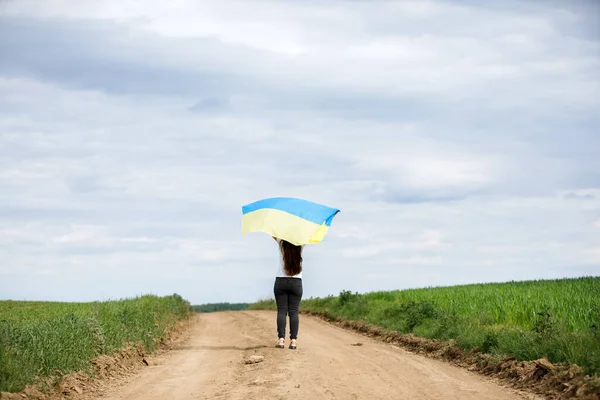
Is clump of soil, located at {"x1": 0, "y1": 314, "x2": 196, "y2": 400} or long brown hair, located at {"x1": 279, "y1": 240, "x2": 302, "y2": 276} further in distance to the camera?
long brown hair, located at {"x1": 279, "y1": 240, "x2": 302, "y2": 276}

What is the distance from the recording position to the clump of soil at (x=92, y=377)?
1120 centimetres

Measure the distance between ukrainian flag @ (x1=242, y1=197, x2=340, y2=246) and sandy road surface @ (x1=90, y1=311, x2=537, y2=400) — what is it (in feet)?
9.36

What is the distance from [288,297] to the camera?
16.9 meters

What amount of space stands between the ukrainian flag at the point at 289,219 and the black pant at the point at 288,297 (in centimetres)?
105

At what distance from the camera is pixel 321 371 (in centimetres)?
1314

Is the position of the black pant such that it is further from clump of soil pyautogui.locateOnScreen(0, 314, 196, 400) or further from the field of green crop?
the field of green crop

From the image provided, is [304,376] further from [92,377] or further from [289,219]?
[289,219]

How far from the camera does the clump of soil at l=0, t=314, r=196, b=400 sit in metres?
11.2

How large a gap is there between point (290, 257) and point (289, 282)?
2.04ft

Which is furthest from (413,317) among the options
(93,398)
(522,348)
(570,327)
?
(93,398)

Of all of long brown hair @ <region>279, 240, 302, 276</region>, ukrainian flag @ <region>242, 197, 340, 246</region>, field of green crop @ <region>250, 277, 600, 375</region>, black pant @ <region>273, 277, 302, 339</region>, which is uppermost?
ukrainian flag @ <region>242, 197, 340, 246</region>

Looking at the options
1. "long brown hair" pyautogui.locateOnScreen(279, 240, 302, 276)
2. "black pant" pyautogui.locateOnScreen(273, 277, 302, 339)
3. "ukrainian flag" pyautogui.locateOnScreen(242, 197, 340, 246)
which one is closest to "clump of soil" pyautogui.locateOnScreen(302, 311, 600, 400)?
"black pant" pyautogui.locateOnScreen(273, 277, 302, 339)

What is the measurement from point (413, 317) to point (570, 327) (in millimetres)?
6527

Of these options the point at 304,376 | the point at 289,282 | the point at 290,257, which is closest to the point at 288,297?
the point at 289,282
